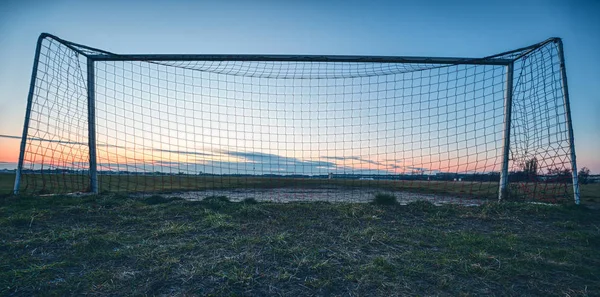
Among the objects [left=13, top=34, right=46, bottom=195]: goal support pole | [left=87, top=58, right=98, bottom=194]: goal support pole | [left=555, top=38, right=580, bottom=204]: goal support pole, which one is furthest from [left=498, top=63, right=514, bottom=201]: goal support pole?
[left=13, top=34, right=46, bottom=195]: goal support pole

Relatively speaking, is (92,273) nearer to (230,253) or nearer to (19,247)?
(230,253)

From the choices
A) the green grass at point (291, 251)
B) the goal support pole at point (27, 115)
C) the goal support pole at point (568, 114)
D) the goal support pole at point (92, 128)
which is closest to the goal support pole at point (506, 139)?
the goal support pole at point (568, 114)

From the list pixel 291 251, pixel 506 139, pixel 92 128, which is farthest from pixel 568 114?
→ pixel 92 128

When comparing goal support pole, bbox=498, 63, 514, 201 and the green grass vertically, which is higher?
goal support pole, bbox=498, 63, 514, 201

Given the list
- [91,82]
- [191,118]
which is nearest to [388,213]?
[191,118]

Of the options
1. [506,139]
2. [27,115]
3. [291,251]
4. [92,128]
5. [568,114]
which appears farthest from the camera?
[92,128]

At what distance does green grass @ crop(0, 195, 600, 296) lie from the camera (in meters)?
1.95

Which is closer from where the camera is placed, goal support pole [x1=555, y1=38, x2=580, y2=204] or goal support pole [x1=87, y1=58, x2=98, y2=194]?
goal support pole [x1=555, y1=38, x2=580, y2=204]

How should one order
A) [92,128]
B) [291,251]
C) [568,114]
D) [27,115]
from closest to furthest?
[291,251]
[568,114]
[27,115]
[92,128]

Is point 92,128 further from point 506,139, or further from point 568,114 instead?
point 568,114

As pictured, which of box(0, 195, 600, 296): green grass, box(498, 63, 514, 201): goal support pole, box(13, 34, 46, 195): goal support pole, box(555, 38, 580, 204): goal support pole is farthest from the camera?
box(498, 63, 514, 201): goal support pole

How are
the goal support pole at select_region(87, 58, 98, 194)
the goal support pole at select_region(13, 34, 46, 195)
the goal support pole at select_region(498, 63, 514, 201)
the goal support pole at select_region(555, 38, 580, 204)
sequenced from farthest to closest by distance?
the goal support pole at select_region(87, 58, 98, 194)
the goal support pole at select_region(498, 63, 514, 201)
the goal support pole at select_region(13, 34, 46, 195)
the goal support pole at select_region(555, 38, 580, 204)

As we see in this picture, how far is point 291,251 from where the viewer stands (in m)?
2.54

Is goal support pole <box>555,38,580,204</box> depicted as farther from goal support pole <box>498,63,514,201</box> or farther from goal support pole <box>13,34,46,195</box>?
goal support pole <box>13,34,46,195</box>
